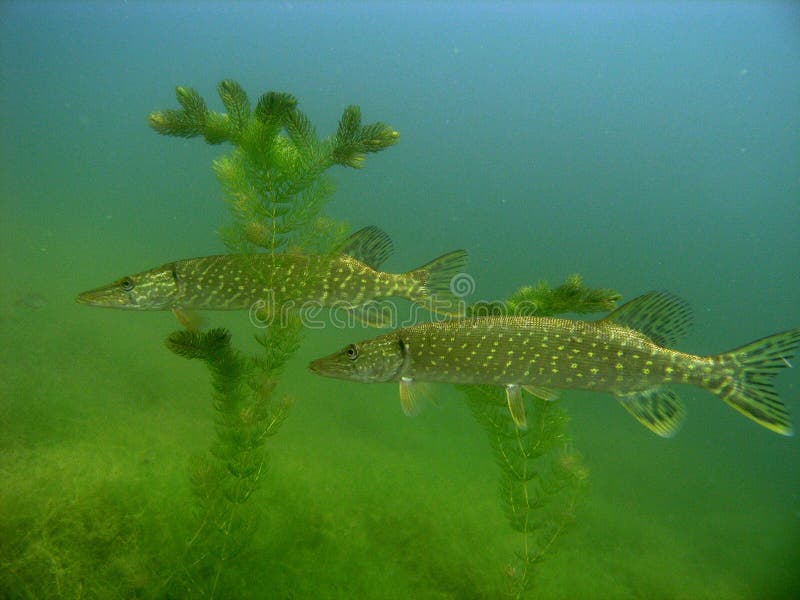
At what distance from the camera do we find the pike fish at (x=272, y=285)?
14.3 feet

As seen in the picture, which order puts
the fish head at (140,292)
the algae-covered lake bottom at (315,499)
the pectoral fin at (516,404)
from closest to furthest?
the pectoral fin at (516,404)
the algae-covered lake bottom at (315,499)
the fish head at (140,292)

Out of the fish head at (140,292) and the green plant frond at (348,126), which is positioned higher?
the green plant frond at (348,126)

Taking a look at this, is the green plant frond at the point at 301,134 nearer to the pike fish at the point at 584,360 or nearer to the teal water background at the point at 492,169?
the pike fish at the point at 584,360

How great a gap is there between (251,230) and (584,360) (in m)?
3.29

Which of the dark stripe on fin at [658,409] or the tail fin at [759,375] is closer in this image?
the tail fin at [759,375]

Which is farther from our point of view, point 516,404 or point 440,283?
point 440,283

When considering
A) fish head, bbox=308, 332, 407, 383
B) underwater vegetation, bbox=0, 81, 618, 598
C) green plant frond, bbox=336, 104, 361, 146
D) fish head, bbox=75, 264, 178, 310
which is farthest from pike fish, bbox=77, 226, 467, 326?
green plant frond, bbox=336, 104, 361, 146

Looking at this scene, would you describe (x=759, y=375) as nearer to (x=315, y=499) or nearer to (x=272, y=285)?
(x=272, y=285)

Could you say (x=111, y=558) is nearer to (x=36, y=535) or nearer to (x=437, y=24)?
(x=36, y=535)

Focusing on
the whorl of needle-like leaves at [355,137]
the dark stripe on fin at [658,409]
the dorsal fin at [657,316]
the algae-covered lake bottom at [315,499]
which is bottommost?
the algae-covered lake bottom at [315,499]

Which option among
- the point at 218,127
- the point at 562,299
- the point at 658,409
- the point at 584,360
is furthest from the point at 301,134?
the point at 658,409

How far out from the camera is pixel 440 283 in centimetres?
480

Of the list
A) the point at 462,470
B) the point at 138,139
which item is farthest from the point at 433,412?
the point at 138,139

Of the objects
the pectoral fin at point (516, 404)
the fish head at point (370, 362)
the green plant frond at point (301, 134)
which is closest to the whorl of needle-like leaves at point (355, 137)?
the green plant frond at point (301, 134)
